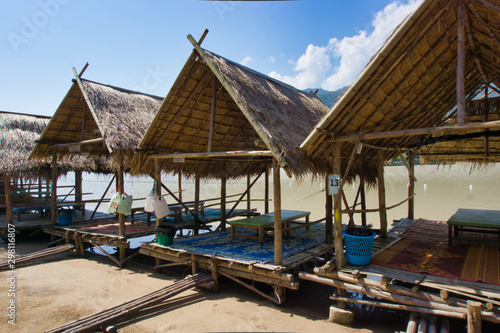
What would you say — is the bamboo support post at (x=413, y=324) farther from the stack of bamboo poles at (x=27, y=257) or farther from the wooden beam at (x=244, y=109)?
the stack of bamboo poles at (x=27, y=257)

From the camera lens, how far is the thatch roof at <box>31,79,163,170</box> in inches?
279

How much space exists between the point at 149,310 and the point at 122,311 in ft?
1.63

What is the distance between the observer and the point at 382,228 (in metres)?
6.76

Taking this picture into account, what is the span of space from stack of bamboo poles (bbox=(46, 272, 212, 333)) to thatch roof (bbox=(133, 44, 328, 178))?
8.33 ft

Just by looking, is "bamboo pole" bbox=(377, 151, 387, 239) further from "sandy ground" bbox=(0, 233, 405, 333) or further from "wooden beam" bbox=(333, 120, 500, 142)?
"wooden beam" bbox=(333, 120, 500, 142)

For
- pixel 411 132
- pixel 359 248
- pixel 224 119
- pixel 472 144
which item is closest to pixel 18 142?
pixel 224 119

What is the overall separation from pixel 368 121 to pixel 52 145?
8927 mm

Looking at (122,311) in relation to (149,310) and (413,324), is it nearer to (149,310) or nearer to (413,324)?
(149,310)

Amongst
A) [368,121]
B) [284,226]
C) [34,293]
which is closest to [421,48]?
[368,121]

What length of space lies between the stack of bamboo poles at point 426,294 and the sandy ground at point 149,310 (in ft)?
1.87

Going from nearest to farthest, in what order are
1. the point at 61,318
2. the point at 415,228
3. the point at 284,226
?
the point at 61,318
the point at 284,226
the point at 415,228

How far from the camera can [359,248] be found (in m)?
4.68

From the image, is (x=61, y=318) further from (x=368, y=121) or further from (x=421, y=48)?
(x=421, y=48)

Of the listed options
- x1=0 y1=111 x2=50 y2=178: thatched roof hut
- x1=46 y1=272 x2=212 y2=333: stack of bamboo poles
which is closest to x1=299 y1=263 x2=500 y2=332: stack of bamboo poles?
x1=46 y1=272 x2=212 y2=333: stack of bamboo poles
